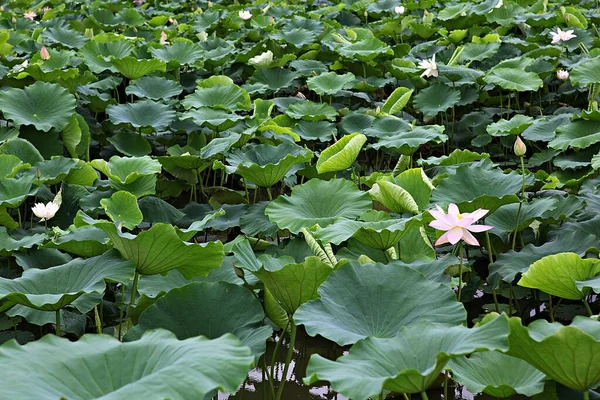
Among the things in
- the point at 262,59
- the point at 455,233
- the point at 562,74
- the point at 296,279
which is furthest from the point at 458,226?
the point at 262,59

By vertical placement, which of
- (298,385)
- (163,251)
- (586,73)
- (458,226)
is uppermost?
(458,226)

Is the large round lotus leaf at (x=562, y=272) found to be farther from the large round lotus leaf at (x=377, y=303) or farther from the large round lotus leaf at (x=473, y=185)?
the large round lotus leaf at (x=473, y=185)

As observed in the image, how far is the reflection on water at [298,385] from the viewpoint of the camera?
2004 millimetres

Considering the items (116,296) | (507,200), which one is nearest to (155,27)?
(116,296)

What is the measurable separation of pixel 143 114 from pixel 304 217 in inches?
55.8

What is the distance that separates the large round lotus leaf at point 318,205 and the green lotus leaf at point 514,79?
1467 millimetres

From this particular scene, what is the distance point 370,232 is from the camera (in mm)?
1945

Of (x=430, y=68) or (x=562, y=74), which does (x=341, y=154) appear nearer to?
(x=430, y=68)

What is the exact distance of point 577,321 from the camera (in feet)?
4.46

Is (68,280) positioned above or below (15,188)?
above

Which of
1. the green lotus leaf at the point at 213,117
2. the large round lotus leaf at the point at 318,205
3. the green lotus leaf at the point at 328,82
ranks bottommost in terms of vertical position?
the green lotus leaf at the point at 328,82

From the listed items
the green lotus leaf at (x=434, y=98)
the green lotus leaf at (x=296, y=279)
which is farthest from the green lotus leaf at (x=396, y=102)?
the green lotus leaf at (x=296, y=279)

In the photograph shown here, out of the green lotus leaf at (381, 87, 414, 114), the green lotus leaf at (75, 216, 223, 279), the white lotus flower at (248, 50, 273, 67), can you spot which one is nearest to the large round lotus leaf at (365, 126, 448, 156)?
the green lotus leaf at (381, 87, 414, 114)

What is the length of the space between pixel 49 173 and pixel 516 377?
6.24 ft
